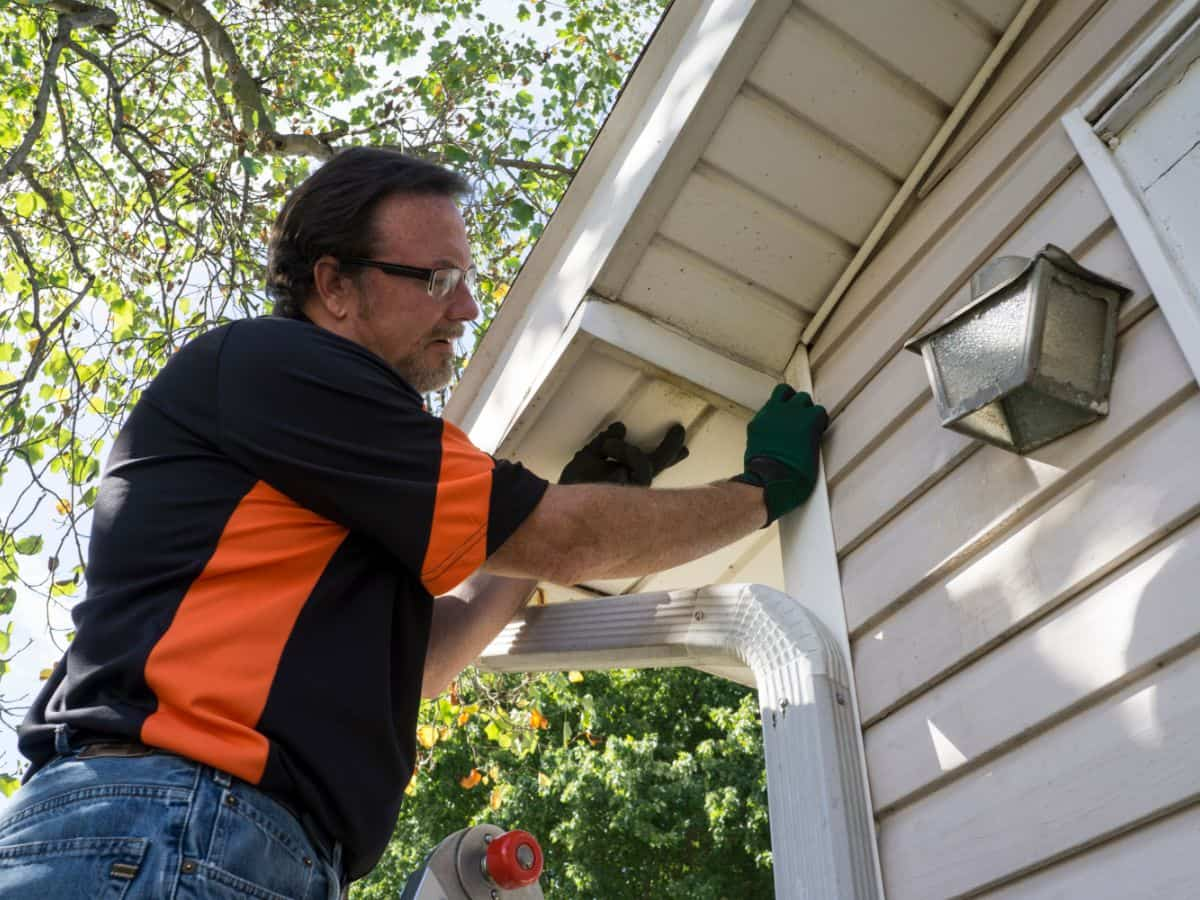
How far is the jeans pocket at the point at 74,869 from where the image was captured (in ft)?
4.31

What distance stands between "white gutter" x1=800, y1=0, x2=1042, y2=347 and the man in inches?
24.8

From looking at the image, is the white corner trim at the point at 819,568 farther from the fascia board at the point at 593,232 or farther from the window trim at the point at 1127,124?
the window trim at the point at 1127,124

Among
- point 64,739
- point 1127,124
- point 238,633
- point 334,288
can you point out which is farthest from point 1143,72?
point 64,739

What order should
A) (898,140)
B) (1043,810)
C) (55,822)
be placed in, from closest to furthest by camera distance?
(55,822)
(1043,810)
(898,140)

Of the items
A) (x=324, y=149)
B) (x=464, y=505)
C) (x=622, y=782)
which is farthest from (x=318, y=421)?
(x=622, y=782)

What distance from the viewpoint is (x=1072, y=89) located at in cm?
203

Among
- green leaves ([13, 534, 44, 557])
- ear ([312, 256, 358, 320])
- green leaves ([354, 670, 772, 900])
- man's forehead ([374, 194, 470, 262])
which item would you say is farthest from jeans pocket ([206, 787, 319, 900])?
green leaves ([354, 670, 772, 900])

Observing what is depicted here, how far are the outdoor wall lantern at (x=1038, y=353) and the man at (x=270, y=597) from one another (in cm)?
58

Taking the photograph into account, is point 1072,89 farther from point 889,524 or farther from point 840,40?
point 889,524

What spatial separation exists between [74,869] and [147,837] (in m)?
0.08

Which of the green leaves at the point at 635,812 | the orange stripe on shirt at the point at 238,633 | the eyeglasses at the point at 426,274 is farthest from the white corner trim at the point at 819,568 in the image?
the green leaves at the point at 635,812

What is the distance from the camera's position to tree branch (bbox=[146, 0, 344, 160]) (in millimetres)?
6617

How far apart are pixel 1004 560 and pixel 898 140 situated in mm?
1038

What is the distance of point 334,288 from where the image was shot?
2.27 meters
